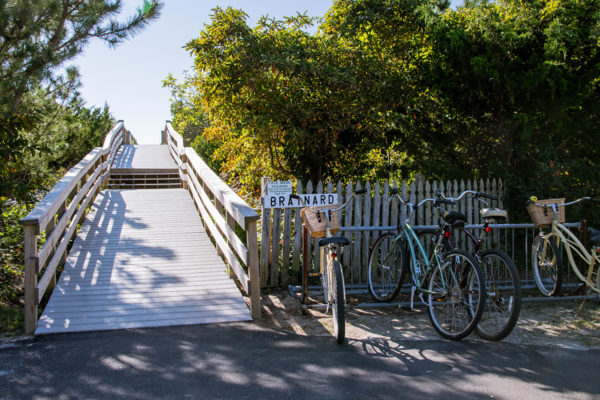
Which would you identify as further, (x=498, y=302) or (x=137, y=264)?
(x=137, y=264)

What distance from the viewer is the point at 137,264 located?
21.2 ft

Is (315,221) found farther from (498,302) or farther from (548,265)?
(548,265)

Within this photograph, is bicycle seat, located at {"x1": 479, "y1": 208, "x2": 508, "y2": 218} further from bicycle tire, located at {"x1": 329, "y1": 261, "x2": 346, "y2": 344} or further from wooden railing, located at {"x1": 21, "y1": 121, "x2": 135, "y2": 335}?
wooden railing, located at {"x1": 21, "y1": 121, "x2": 135, "y2": 335}

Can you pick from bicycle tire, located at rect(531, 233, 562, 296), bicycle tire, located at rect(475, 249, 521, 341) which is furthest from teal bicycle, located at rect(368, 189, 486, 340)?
bicycle tire, located at rect(531, 233, 562, 296)

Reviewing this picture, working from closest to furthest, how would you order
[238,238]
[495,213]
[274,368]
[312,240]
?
[274,368] < [495,213] < [238,238] < [312,240]

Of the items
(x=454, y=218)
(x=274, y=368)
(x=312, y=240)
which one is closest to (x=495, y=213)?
(x=454, y=218)

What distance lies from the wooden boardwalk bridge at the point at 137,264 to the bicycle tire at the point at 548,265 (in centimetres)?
339

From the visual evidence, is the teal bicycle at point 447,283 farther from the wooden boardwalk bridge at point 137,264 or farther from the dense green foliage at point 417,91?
the dense green foliage at point 417,91

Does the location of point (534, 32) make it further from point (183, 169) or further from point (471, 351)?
point (183, 169)

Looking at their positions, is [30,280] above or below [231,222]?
below

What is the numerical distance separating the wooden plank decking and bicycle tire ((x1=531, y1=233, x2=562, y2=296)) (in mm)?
3529

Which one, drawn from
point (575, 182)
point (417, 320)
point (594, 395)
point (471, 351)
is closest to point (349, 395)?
point (471, 351)

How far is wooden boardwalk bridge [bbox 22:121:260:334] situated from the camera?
15.9 feet

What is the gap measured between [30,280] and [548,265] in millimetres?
5595
